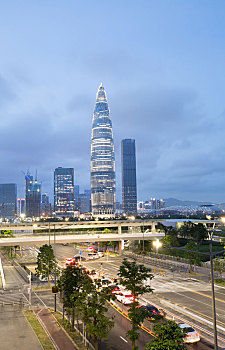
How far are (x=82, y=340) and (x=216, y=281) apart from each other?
111 feet

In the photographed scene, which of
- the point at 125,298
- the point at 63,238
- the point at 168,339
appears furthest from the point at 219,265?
the point at 63,238

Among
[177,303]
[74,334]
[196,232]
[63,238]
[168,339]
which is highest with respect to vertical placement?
[168,339]

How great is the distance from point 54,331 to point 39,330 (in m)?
1.63

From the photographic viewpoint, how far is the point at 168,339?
18.1 metres

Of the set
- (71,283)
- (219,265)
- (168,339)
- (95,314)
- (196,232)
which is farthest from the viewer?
(196,232)

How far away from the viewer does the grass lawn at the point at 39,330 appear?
28.5 meters

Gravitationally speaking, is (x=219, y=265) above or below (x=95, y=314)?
below

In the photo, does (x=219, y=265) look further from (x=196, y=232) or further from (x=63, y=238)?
(x=196, y=232)

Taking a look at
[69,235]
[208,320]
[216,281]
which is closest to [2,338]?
[208,320]

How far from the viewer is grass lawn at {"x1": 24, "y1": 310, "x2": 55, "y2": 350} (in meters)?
28.5

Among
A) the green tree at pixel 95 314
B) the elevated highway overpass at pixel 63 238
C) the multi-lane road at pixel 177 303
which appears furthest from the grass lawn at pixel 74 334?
the elevated highway overpass at pixel 63 238

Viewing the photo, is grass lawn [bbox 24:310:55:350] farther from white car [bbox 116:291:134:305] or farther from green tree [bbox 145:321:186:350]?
green tree [bbox 145:321:186:350]

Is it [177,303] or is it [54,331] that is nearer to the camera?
[54,331]

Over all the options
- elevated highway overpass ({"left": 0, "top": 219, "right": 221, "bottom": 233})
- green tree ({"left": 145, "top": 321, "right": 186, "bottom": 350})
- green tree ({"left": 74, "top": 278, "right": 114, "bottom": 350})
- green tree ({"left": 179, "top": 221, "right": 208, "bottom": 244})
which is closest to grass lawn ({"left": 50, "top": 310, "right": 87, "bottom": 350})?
green tree ({"left": 74, "top": 278, "right": 114, "bottom": 350})
